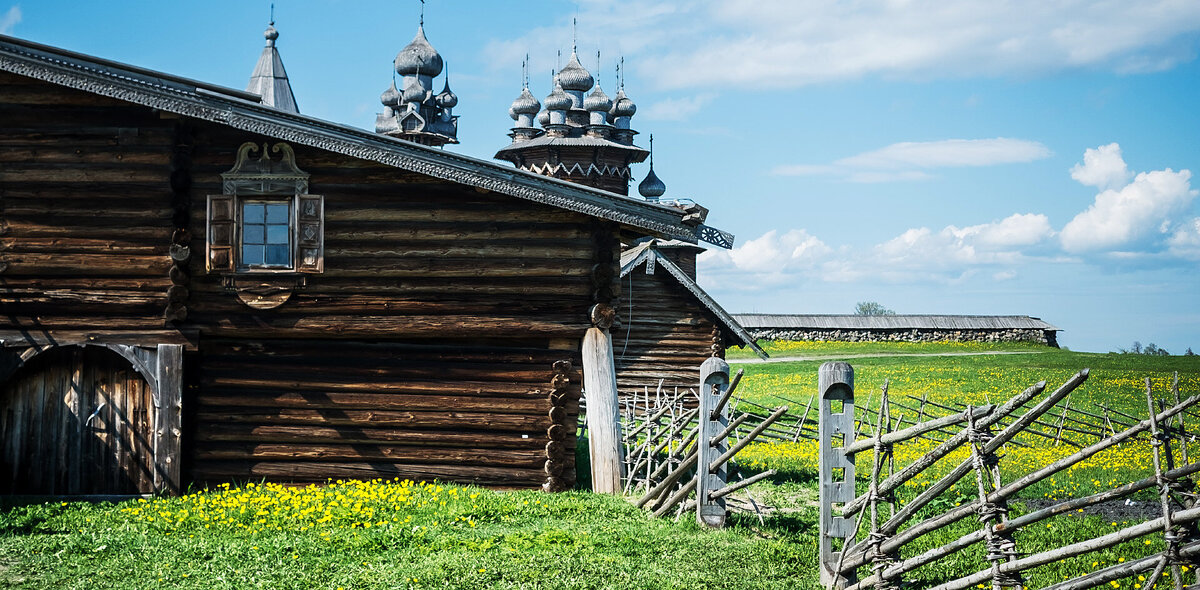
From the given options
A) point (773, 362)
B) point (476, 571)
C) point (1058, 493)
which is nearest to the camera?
point (476, 571)

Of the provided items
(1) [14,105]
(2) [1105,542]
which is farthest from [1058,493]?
(1) [14,105]

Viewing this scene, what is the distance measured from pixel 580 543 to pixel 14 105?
9.14 metres

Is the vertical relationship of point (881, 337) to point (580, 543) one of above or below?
above

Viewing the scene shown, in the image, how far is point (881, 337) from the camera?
51.6 m

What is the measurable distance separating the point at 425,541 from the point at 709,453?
3.02 m

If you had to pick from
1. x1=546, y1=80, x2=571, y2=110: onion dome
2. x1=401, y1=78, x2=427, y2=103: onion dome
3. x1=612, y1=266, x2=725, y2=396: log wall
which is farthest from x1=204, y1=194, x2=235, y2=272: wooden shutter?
x1=401, y1=78, x2=427, y2=103: onion dome

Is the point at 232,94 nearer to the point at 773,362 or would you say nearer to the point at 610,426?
the point at 610,426

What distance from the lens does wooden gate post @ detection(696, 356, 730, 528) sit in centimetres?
1088

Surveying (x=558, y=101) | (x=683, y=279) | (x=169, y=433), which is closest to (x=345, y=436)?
(x=169, y=433)

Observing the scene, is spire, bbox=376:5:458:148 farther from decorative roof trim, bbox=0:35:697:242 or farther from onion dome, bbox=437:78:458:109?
decorative roof trim, bbox=0:35:697:242

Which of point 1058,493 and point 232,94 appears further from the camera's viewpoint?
point 1058,493

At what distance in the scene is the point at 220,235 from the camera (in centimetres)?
1320

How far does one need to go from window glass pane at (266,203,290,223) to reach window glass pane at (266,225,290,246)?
8 cm

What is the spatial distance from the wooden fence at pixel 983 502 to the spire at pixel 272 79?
23531 mm
